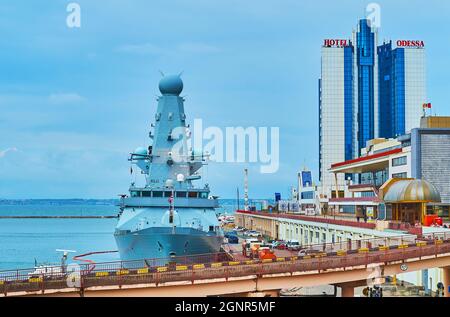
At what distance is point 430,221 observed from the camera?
64500 millimetres

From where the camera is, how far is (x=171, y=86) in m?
70.9

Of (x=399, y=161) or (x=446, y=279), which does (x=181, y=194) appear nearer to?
(x=446, y=279)

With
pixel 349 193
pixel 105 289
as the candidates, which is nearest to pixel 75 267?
pixel 105 289

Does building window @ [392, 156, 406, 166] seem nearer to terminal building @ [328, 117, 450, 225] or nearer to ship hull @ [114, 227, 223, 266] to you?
terminal building @ [328, 117, 450, 225]

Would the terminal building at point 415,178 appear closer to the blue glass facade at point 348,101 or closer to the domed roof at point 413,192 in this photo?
the domed roof at point 413,192

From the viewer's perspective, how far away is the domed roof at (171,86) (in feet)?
233

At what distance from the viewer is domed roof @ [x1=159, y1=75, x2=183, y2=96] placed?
70938 millimetres

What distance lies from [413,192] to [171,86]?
27.3 meters

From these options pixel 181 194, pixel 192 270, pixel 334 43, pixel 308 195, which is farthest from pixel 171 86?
pixel 334 43

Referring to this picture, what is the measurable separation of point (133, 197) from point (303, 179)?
127 meters

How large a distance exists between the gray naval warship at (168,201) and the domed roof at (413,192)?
60.7 ft

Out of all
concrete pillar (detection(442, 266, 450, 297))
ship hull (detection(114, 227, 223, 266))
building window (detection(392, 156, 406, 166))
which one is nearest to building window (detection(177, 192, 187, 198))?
ship hull (detection(114, 227, 223, 266))
